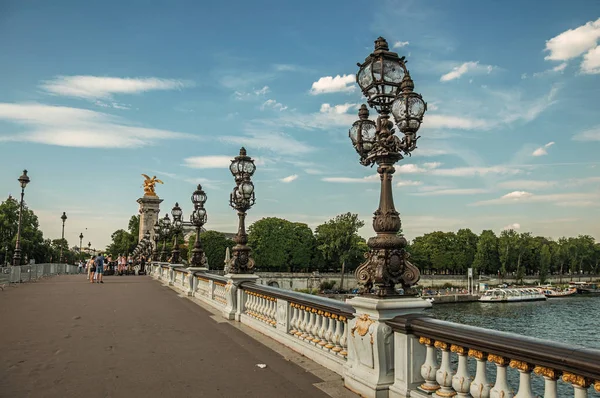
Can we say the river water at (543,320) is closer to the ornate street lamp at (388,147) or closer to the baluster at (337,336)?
the baluster at (337,336)

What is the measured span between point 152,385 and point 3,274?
Answer: 23.4 m

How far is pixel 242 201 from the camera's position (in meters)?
13.7

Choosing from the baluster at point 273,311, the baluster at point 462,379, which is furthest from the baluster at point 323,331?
the baluster at point 462,379

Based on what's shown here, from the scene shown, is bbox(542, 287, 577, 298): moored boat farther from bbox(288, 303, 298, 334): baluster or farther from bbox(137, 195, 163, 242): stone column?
bbox(288, 303, 298, 334): baluster

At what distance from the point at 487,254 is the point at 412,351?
385ft

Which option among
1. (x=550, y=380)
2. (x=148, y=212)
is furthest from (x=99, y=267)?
(x=148, y=212)

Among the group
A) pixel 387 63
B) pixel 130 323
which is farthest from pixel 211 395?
pixel 130 323

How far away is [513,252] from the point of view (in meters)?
119

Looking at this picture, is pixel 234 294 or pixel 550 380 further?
pixel 234 294

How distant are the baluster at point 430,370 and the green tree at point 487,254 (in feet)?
377

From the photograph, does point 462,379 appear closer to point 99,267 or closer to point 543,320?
point 99,267

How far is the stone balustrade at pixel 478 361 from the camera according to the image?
3518 mm

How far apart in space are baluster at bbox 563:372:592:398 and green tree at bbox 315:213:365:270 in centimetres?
9489

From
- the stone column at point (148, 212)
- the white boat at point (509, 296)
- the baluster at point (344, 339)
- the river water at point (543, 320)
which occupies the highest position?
the stone column at point (148, 212)
